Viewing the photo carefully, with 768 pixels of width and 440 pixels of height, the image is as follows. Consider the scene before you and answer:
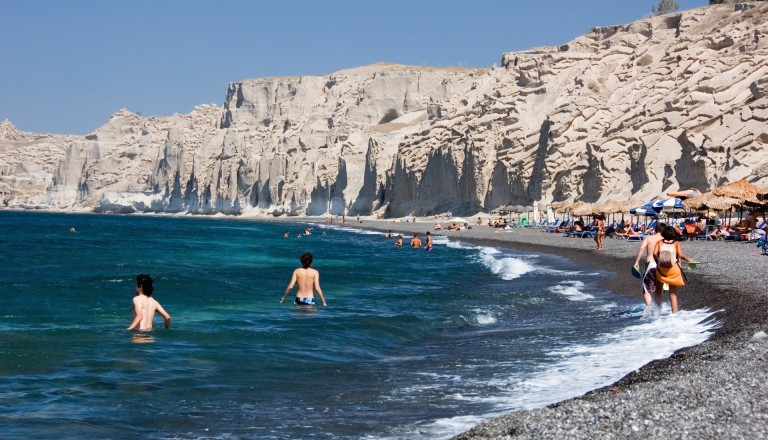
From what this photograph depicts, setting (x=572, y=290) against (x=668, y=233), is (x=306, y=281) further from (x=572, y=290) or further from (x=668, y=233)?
(x=572, y=290)

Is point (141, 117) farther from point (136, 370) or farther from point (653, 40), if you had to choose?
point (136, 370)

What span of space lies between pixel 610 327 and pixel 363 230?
58470 millimetres

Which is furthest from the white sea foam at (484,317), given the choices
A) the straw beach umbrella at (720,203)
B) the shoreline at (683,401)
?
the straw beach umbrella at (720,203)

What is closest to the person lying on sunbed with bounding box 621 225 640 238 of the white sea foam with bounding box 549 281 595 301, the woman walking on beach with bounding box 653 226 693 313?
the white sea foam with bounding box 549 281 595 301

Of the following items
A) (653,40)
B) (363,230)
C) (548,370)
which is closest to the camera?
(548,370)

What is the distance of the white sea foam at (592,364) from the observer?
7740 mm

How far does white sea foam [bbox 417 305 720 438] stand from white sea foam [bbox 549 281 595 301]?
15.2ft

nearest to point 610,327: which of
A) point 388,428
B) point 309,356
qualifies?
point 309,356

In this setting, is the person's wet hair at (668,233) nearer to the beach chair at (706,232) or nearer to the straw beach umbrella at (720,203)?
the straw beach umbrella at (720,203)

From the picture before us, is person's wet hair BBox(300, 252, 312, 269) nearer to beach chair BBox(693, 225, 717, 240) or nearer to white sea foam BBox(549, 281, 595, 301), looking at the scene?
white sea foam BBox(549, 281, 595, 301)

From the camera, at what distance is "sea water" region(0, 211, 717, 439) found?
25.2ft

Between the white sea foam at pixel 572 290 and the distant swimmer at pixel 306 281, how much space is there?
17.8 ft

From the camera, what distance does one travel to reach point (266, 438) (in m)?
7.00

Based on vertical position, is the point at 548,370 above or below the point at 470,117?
below
